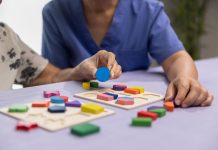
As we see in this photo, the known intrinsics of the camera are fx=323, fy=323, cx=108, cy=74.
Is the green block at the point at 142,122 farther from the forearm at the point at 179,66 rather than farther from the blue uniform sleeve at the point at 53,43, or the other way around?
the blue uniform sleeve at the point at 53,43

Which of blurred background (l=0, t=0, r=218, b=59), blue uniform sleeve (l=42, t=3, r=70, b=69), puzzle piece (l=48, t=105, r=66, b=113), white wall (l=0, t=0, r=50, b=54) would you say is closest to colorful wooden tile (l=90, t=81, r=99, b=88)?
puzzle piece (l=48, t=105, r=66, b=113)

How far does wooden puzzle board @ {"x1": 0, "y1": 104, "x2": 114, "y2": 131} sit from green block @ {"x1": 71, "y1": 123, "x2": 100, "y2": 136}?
2 cm

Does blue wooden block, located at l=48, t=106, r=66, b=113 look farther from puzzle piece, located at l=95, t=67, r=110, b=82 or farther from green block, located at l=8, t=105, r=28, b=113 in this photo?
puzzle piece, located at l=95, t=67, r=110, b=82

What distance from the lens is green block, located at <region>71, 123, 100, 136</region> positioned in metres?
0.44

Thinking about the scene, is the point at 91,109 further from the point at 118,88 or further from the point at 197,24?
the point at 197,24

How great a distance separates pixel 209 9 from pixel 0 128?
6.42 ft

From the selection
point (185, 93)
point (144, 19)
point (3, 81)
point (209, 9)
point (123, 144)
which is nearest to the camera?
point (123, 144)

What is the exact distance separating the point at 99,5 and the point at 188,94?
0.51 m

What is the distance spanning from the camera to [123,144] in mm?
425

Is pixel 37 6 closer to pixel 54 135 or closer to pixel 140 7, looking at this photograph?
pixel 140 7

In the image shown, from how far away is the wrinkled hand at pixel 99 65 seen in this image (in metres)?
0.75

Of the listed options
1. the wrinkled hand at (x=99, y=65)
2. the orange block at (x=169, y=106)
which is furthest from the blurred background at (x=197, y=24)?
the orange block at (x=169, y=106)

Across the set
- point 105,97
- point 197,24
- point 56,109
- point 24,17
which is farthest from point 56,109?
point 197,24

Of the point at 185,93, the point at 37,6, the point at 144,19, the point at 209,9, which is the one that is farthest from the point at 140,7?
the point at 209,9
